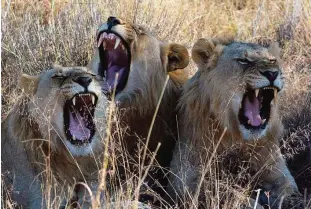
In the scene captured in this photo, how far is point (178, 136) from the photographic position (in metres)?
5.13

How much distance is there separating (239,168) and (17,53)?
2813 mm

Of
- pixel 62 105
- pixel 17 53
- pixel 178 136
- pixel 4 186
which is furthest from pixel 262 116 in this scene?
pixel 17 53

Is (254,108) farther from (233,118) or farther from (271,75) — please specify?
(271,75)

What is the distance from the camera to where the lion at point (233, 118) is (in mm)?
4762

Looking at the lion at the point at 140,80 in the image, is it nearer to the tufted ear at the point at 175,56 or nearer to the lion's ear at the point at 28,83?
the tufted ear at the point at 175,56

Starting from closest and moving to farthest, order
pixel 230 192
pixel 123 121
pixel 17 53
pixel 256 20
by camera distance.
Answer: pixel 230 192
pixel 123 121
pixel 17 53
pixel 256 20

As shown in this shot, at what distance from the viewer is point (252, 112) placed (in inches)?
189

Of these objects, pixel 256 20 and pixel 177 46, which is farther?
pixel 256 20

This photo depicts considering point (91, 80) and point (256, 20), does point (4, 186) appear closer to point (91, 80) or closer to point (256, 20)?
point (91, 80)

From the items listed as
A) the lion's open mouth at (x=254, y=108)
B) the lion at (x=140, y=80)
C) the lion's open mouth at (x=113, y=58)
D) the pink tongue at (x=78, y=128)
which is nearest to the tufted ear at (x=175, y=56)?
the lion at (x=140, y=80)

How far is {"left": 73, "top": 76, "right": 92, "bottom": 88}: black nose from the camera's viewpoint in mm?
4391

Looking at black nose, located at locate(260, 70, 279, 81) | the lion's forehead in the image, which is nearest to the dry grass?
the lion's forehead

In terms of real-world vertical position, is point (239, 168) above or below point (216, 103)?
below

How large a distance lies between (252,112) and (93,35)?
2501mm
